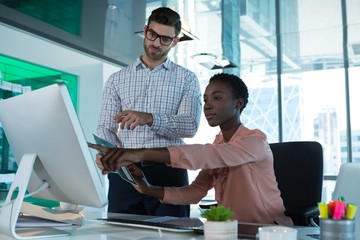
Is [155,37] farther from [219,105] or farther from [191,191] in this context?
[191,191]

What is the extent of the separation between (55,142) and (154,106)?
2.95 feet

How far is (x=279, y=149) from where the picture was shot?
7.09 ft

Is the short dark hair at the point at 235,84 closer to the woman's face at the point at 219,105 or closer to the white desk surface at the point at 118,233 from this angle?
the woman's face at the point at 219,105

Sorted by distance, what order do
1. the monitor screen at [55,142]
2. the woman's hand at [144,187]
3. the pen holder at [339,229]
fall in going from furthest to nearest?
the woman's hand at [144,187]
the monitor screen at [55,142]
the pen holder at [339,229]

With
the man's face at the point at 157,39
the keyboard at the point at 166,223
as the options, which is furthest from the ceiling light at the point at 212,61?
the keyboard at the point at 166,223

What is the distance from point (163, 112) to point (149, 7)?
6.90 ft

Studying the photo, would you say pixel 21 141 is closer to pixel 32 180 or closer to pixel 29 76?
pixel 32 180

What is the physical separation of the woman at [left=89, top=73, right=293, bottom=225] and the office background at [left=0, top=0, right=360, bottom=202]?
1.85 metres

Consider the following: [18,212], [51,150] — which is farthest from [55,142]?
[18,212]

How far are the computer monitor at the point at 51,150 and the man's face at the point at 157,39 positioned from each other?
82cm

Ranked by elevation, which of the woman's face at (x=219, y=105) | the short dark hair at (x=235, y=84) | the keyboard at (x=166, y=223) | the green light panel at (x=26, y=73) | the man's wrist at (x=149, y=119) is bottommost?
the keyboard at (x=166, y=223)

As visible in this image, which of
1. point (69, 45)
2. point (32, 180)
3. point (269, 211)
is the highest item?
point (69, 45)

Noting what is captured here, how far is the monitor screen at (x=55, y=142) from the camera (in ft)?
3.37

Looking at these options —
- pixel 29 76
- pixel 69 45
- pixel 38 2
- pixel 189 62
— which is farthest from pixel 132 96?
pixel 189 62
